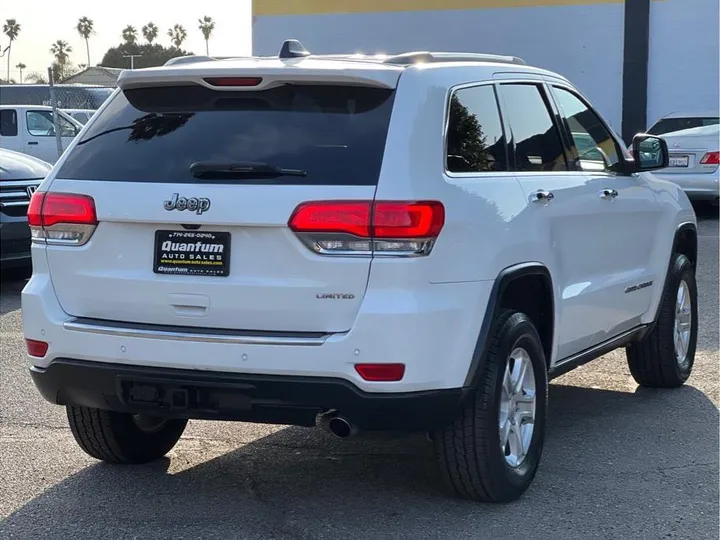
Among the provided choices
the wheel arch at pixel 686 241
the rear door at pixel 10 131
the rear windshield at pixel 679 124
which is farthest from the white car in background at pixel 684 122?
the rear door at pixel 10 131

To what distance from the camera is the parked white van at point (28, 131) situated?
2261 cm

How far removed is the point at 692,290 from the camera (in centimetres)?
711

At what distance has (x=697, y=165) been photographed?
52.0 feet

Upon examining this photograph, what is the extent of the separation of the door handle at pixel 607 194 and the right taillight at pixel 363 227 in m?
1.80

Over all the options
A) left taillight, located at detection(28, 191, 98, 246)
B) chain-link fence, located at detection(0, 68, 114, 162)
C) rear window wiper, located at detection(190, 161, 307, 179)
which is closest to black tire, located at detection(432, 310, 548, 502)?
rear window wiper, located at detection(190, 161, 307, 179)

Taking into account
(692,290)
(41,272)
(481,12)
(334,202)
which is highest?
(481,12)

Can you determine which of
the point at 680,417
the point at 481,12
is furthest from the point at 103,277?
the point at 481,12

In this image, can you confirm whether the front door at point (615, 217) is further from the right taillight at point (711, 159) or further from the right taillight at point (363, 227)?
the right taillight at point (711, 159)

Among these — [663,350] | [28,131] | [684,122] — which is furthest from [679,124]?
[28,131]

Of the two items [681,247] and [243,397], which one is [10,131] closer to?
[681,247]

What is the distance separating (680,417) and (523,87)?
212 centimetres

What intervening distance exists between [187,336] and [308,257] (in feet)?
1.85

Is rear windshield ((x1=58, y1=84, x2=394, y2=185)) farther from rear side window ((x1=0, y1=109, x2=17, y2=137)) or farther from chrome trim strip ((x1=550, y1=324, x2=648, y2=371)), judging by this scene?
rear side window ((x1=0, y1=109, x2=17, y2=137))

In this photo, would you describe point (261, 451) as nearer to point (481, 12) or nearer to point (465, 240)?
point (465, 240)
